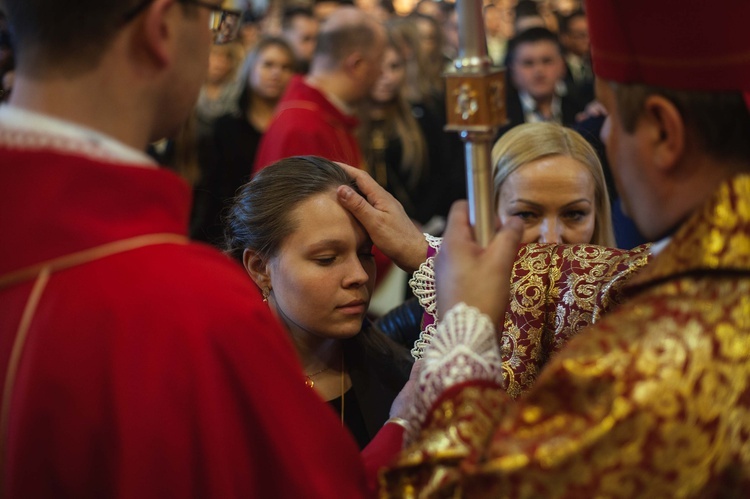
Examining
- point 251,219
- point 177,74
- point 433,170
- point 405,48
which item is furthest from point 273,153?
point 177,74

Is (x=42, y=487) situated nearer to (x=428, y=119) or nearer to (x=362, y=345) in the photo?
(x=362, y=345)

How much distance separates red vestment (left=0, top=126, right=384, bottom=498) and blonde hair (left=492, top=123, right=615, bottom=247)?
1.90 meters

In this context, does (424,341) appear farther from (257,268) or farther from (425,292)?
(257,268)

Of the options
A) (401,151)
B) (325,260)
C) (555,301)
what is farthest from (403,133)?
(555,301)

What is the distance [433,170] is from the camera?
659 centimetres

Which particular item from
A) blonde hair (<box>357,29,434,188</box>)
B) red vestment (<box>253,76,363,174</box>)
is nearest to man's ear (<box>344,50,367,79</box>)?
red vestment (<box>253,76,363,174</box>)

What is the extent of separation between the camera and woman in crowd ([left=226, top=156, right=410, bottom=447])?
254cm

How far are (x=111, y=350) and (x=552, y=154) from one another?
2.09 m

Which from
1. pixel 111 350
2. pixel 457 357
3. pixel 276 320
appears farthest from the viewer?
pixel 457 357

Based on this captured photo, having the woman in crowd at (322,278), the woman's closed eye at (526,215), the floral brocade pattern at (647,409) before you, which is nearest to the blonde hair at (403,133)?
the woman's closed eye at (526,215)

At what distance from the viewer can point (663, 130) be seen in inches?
62.7

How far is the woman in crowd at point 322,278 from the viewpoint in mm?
2539

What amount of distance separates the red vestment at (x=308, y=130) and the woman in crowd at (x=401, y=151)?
687mm

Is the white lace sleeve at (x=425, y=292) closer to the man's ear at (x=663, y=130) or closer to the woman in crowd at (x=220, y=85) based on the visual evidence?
the man's ear at (x=663, y=130)
